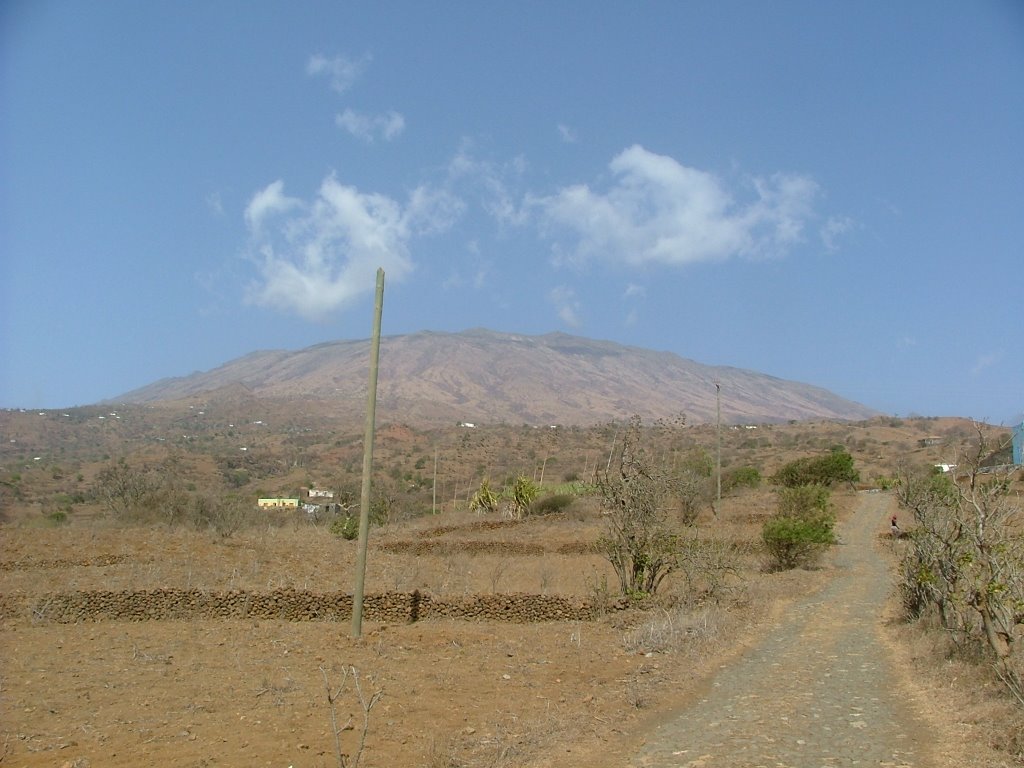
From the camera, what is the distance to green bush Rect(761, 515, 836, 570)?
24.7 m

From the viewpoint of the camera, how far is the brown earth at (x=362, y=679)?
814 cm

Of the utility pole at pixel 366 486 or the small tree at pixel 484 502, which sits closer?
the utility pole at pixel 366 486

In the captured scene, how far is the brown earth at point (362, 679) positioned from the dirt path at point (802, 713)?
11.4 inches

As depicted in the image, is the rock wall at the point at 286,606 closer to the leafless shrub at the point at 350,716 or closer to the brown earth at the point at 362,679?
the brown earth at the point at 362,679

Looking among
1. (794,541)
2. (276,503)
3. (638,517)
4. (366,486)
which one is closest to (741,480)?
(794,541)

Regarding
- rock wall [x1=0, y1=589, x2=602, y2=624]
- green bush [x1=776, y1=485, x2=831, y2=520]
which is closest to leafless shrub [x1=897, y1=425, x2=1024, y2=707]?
rock wall [x1=0, y1=589, x2=602, y2=624]

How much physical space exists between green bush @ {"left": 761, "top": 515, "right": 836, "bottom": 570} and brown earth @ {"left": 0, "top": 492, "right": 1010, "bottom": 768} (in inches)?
45.1

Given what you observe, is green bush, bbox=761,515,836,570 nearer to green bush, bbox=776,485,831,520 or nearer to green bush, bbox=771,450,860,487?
green bush, bbox=776,485,831,520

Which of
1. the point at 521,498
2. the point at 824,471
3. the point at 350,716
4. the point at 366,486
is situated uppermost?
the point at 824,471

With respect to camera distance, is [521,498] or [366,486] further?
[521,498]

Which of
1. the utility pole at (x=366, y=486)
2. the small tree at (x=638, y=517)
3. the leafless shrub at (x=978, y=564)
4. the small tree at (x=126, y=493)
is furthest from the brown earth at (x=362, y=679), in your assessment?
the small tree at (x=126, y=493)

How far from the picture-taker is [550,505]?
45.9 metres

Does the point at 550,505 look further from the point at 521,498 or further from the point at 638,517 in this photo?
the point at 638,517

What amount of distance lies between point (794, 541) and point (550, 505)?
22319 mm
